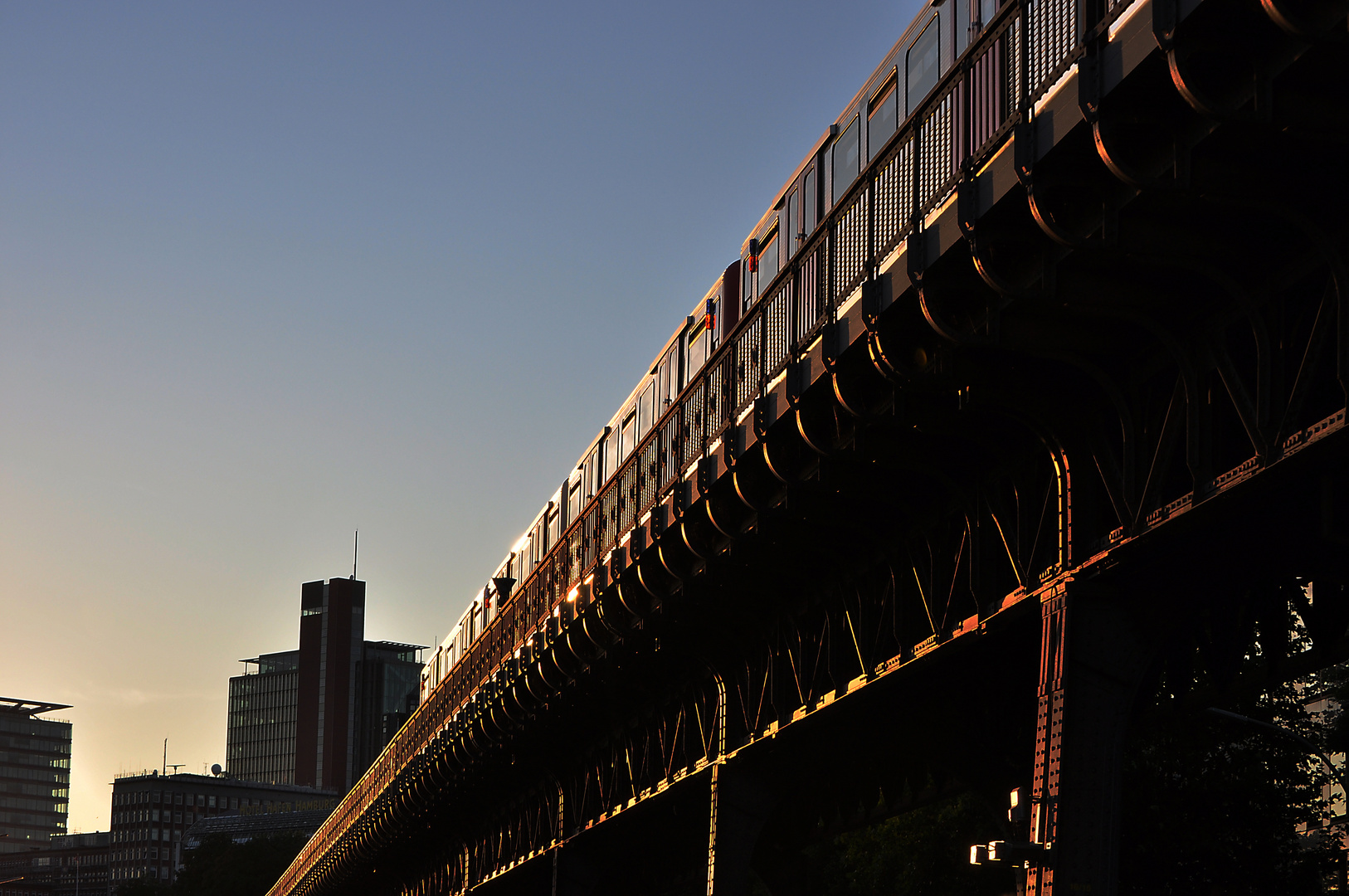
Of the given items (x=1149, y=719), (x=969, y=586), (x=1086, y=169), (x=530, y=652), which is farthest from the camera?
(x=530, y=652)

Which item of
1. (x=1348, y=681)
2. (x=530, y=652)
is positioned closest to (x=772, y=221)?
(x=530, y=652)

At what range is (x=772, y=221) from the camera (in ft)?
73.0

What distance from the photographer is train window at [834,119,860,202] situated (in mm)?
18516

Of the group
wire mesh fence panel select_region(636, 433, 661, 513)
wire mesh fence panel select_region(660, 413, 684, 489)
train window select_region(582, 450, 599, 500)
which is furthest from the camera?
train window select_region(582, 450, 599, 500)

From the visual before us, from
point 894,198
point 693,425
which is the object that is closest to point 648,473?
point 693,425

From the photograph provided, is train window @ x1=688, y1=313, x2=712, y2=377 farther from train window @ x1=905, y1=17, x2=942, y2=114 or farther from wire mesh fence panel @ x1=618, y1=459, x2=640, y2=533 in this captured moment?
train window @ x1=905, y1=17, x2=942, y2=114

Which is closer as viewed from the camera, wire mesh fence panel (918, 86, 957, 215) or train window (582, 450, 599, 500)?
wire mesh fence panel (918, 86, 957, 215)

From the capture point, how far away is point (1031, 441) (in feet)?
54.8

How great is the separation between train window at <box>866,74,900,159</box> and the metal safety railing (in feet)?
1.54

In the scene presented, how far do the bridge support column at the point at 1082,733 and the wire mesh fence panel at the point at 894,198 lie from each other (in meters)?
3.85

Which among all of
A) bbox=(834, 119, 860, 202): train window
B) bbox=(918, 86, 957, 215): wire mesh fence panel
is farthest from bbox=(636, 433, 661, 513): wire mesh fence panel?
bbox=(918, 86, 957, 215): wire mesh fence panel

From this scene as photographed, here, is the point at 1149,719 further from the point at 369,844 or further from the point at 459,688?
the point at 369,844

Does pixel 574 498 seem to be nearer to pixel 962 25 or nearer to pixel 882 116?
pixel 882 116

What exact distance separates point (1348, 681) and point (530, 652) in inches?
973
